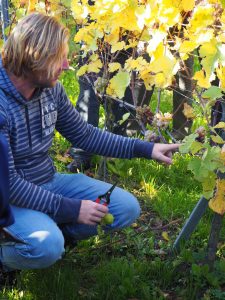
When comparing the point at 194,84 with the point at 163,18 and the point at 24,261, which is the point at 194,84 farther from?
the point at 24,261

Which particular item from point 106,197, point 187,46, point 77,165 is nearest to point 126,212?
point 106,197

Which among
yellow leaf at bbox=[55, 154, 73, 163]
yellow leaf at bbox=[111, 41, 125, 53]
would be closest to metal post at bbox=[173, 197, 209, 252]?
yellow leaf at bbox=[111, 41, 125, 53]

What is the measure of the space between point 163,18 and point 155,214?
1.49 metres

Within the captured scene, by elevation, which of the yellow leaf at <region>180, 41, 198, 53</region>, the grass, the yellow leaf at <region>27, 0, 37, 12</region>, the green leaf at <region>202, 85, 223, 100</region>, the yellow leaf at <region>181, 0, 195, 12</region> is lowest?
the grass

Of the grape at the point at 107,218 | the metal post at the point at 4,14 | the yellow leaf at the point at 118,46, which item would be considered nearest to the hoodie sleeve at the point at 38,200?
the grape at the point at 107,218

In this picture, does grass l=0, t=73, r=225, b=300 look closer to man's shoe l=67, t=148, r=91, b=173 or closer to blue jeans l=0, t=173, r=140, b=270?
blue jeans l=0, t=173, r=140, b=270

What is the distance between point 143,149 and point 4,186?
0.73 meters

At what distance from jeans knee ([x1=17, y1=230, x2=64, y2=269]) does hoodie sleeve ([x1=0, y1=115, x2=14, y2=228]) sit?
0.56 ft

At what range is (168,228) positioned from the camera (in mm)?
2795

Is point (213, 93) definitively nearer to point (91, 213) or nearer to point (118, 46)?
point (118, 46)

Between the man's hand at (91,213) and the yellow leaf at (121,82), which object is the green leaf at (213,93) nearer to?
the yellow leaf at (121,82)

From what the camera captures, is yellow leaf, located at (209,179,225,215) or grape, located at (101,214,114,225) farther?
grape, located at (101,214,114,225)

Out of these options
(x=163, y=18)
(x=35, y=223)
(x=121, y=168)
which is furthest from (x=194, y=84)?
(x=121, y=168)

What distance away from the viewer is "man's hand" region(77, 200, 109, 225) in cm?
202
